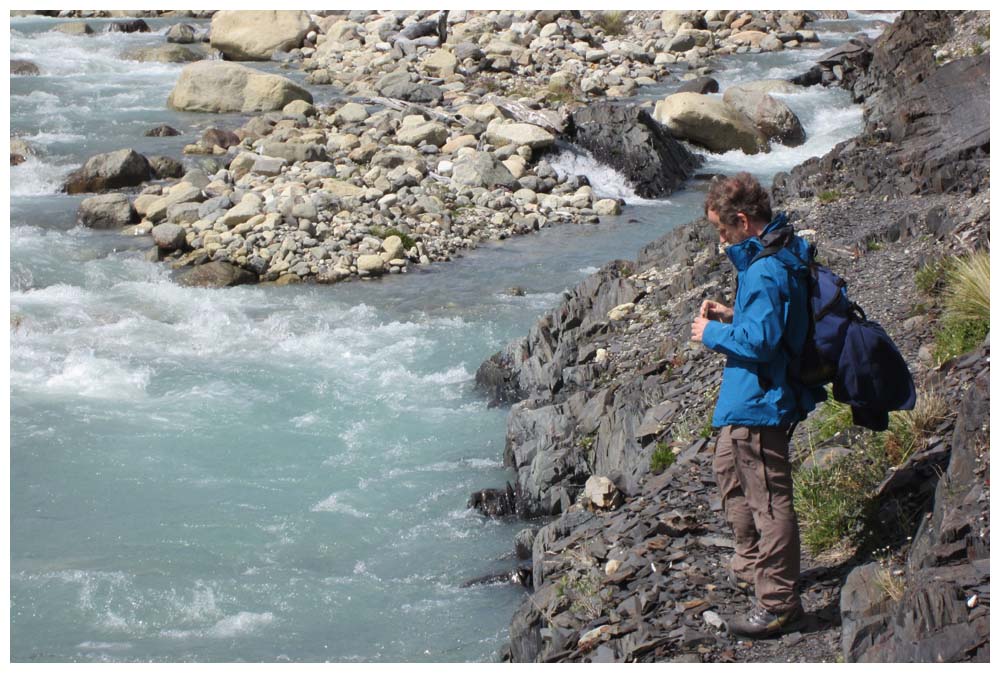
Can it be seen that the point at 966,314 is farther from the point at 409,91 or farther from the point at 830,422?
the point at 409,91

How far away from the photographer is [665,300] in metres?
12.3

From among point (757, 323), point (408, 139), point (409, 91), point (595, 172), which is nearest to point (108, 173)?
point (408, 139)

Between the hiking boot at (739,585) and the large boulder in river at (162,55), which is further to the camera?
the large boulder in river at (162,55)

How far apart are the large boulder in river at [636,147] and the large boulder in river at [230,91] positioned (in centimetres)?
758

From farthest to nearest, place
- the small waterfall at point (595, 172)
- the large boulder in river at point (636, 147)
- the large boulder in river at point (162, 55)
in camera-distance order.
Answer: the large boulder in river at point (162, 55)
the large boulder in river at point (636, 147)
the small waterfall at point (595, 172)

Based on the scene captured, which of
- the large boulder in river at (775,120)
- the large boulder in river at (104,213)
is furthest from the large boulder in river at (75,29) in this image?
the large boulder in river at (775,120)

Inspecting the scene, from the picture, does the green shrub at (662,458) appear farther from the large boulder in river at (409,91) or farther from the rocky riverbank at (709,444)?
the large boulder in river at (409,91)

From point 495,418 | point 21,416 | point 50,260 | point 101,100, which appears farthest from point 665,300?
point 101,100

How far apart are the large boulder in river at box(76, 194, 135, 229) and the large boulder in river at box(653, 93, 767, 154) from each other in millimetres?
12451

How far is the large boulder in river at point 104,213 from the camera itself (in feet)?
65.8

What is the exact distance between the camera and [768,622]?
5.31 meters

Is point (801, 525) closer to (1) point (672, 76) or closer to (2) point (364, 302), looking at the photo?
(2) point (364, 302)

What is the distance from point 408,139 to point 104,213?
22.3ft

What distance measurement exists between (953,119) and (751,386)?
11.6 meters
